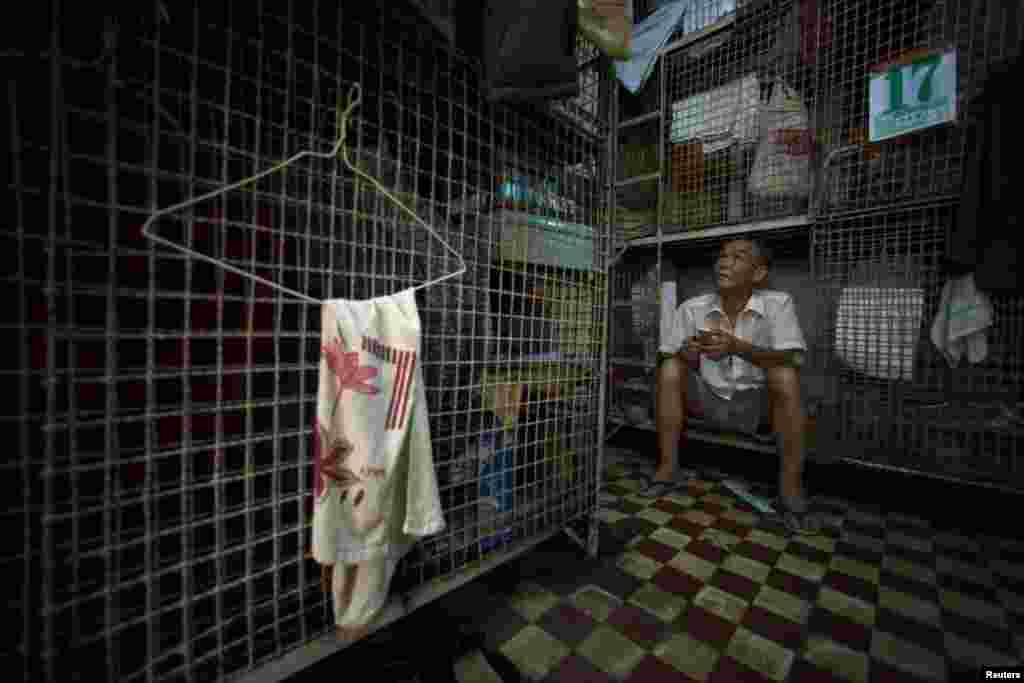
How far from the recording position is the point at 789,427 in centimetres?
161

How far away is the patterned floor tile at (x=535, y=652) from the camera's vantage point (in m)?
0.80

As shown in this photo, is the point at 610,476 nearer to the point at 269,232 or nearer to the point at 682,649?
the point at 682,649

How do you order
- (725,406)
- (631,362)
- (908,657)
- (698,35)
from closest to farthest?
(908,657) → (725,406) → (698,35) → (631,362)

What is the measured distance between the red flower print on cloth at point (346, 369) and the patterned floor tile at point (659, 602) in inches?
36.8

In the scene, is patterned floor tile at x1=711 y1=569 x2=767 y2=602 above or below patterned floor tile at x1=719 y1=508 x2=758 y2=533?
above

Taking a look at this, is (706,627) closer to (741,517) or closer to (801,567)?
(801,567)

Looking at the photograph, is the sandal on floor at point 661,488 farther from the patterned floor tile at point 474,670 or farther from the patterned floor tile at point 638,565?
the patterned floor tile at point 474,670

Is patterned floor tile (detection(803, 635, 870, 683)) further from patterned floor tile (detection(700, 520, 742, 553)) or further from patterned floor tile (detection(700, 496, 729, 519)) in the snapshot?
patterned floor tile (detection(700, 496, 729, 519))

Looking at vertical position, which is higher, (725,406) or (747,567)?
(725,406)

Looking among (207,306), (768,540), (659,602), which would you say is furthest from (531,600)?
(207,306)

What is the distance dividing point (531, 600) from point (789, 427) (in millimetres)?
1335

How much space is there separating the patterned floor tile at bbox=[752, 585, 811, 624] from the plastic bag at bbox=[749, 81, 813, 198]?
1790 millimetres

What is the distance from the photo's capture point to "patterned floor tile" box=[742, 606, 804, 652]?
0.88 metres

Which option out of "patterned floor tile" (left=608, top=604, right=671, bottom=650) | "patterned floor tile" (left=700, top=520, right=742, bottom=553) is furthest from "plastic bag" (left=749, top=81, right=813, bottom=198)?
"patterned floor tile" (left=608, top=604, right=671, bottom=650)
